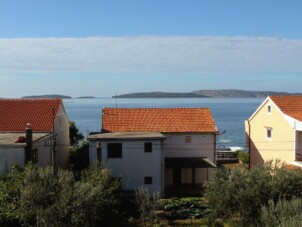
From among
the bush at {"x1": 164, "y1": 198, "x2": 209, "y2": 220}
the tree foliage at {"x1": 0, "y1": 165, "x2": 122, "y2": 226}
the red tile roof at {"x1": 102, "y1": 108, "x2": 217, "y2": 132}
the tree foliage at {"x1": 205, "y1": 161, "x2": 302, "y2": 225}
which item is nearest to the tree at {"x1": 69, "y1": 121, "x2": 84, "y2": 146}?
the red tile roof at {"x1": 102, "y1": 108, "x2": 217, "y2": 132}

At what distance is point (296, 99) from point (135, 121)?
14325mm

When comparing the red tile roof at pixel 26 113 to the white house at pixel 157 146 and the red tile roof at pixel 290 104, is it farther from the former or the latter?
the red tile roof at pixel 290 104

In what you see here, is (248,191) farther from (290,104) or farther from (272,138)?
(290,104)

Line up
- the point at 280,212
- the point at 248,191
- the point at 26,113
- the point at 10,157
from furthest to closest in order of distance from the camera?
the point at 26,113, the point at 10,157, the point at 248,191, the point at 280,212

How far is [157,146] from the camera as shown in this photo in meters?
34.3

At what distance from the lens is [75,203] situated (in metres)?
19.7

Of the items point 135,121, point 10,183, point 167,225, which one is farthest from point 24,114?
point 167,225

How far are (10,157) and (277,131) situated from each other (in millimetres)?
22096

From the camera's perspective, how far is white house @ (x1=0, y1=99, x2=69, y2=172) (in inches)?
1159

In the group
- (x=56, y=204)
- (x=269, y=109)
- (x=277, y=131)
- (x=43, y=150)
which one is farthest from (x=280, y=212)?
(x=269, y=109)

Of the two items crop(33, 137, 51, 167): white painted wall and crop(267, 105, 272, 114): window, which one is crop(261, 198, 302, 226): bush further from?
crop(267, 105, 272, 114): window

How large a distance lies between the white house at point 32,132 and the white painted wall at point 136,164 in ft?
12.2

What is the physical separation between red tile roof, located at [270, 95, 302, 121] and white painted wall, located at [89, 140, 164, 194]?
11544mm

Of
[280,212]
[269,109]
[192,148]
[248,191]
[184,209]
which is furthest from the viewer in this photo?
[269,109]
